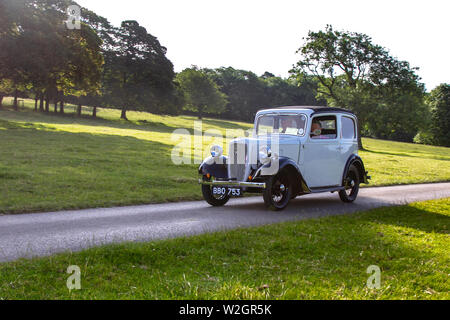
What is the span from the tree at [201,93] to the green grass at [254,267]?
70.6m

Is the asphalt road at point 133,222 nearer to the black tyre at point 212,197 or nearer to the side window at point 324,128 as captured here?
the black tyre at point 212,197

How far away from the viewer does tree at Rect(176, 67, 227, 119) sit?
7675 cm

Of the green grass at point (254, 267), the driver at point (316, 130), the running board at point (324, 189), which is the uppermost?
the driver at point (316, 130)

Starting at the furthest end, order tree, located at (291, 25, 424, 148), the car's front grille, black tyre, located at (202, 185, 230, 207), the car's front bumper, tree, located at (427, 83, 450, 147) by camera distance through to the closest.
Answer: tree, located at (427, 83, 450, 147) < tree, located at (291, 25, 424, 148) < black tyre, located at (202, 185, 230, 207) < the car's front grille < the car's front bumper

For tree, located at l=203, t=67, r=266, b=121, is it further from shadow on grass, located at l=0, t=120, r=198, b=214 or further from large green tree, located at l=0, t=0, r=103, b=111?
shadow on grass, located at l=0, t=120, r=198, b=214

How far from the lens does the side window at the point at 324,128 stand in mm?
10977

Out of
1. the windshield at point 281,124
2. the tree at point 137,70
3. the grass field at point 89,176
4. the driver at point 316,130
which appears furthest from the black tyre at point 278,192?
the tree at point 137,70

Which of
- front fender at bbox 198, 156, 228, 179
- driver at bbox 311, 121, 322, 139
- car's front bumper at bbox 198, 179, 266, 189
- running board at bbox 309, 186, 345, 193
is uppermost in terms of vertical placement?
driver at bbox 311, 121, 322, 139

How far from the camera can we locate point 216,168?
10500 mm

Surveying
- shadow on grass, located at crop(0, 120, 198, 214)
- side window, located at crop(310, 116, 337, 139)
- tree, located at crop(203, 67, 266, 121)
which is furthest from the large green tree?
tree, located at crop(203, 67, 266, 121)

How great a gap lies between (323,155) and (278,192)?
1873 mm
